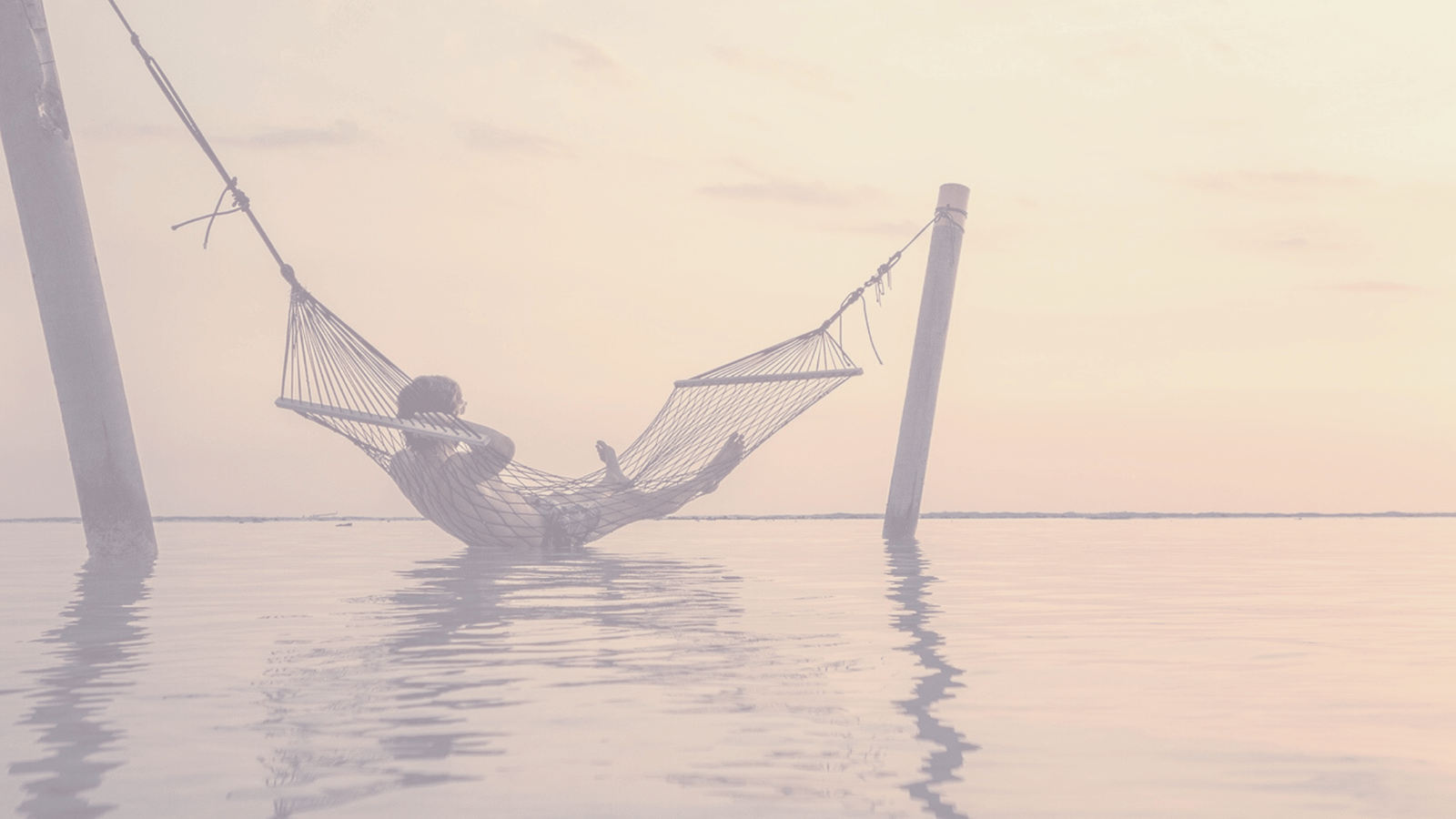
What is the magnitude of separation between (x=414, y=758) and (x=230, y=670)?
1578 mm

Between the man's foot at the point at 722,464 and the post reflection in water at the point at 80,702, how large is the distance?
4.32 meters

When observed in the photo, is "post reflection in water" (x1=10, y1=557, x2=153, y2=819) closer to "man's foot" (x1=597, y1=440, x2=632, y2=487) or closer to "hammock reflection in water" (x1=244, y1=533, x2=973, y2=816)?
"hammock reflection in water" (x1=244, y1=533, x2=973, y2=816)

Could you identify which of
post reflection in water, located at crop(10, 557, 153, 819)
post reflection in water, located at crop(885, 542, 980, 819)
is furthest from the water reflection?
post reflection in water, located at crop(885, 542, 980, 819)

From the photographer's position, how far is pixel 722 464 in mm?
10391

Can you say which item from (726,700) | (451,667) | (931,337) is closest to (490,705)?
(726,700)

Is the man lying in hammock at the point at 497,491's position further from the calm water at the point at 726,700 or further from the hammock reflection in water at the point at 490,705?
the hammock reflection in water at the point at 490,705

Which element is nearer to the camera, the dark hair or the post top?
the dark hair

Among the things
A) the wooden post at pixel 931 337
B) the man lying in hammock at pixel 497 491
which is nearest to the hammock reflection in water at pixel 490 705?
the man lying in hammock at pixel 497 491

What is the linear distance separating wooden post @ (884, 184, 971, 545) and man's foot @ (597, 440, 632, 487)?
9.70 ft

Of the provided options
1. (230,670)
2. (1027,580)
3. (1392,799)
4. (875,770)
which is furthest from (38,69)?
(1392,799)

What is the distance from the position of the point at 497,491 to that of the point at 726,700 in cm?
672

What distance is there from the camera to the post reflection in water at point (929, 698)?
8.92 ft

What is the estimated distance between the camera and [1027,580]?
8273 mm

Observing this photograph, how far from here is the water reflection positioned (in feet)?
9.40
